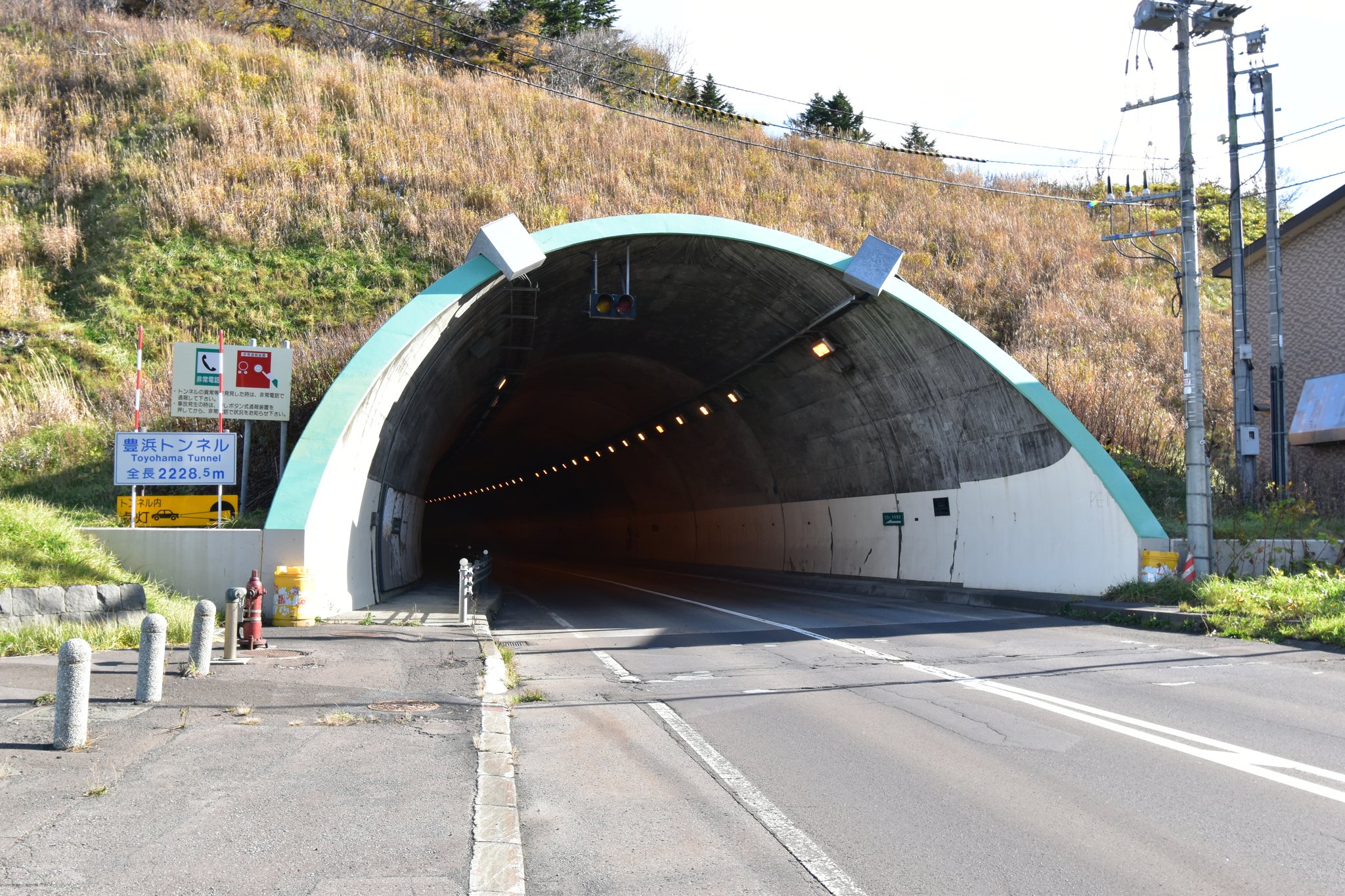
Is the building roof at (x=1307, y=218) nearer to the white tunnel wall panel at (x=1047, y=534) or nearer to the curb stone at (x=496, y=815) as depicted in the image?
the white tunnel wall panel at (x=1047, y=534)

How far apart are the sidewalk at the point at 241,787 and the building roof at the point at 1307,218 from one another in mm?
20477

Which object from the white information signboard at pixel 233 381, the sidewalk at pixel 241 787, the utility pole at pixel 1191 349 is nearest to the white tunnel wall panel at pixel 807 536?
the utility pole at pixel 1191 349

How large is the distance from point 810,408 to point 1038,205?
27817 millimetres

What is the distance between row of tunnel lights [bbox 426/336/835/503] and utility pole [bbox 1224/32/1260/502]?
8.14 metres

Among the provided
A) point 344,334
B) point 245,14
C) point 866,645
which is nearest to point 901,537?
point 866,645

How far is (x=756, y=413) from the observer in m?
27.7

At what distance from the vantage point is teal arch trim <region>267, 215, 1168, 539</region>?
1404 centimetres

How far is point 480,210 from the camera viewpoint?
1275 inches

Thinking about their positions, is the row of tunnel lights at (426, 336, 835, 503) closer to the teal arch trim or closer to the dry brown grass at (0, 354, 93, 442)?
the teal arch trim

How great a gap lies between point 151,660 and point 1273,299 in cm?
2091

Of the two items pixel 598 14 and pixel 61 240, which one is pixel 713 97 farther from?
pixel 61 240

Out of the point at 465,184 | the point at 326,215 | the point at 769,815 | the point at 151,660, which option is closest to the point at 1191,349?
the point at 769,815

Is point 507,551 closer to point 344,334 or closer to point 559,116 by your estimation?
point 559,116

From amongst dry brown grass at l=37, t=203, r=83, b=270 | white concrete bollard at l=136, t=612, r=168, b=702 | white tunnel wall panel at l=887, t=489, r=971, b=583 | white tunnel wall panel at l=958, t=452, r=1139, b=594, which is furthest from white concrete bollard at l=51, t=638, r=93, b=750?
dry brown grass at l=37, t=203, r=83, b=270
